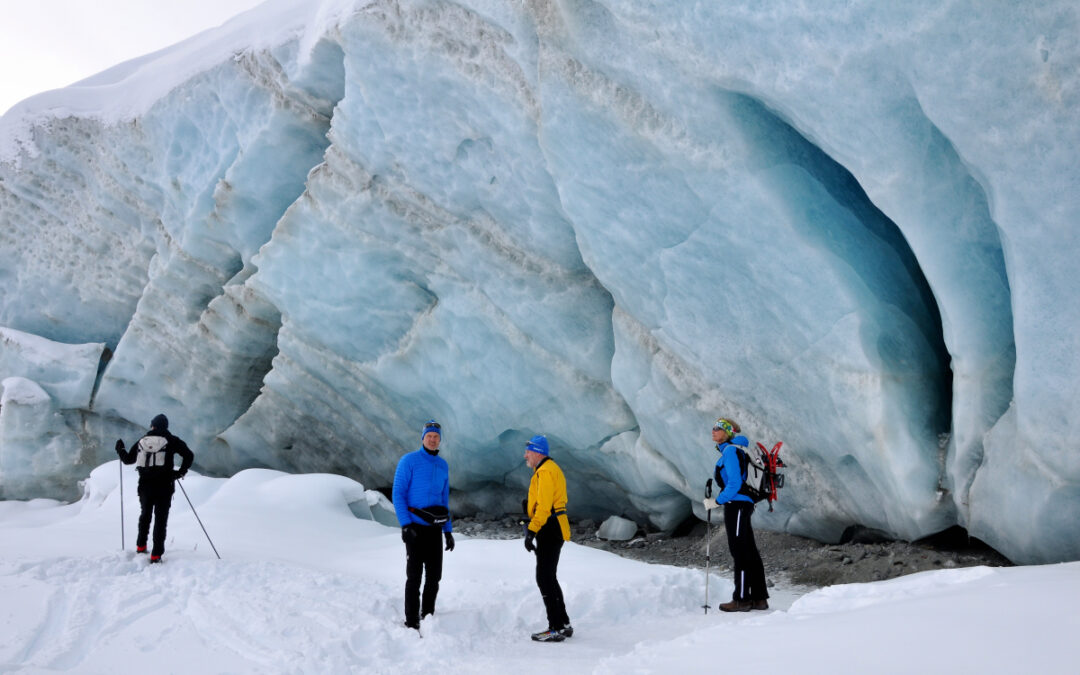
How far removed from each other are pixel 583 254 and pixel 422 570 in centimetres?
432

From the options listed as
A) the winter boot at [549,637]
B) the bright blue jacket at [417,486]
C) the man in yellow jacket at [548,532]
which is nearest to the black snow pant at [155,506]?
the bright blue jacket at [417,486]

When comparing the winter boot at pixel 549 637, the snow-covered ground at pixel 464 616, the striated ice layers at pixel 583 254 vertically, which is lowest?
the winter boot at pixel 549 637

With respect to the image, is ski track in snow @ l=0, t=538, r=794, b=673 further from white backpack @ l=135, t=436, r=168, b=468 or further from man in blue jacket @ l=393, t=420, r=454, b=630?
white backpack @ l=135, t=436, r=168, b=468

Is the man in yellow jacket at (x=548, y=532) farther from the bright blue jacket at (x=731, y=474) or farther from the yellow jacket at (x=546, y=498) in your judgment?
the bright blue jacket at (x=731, y=474)

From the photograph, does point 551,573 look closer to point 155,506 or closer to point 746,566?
point 746,566

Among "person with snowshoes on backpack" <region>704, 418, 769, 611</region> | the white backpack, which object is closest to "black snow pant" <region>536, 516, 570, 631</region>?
"person with snowshoes on backpack" <region>704, 418, 769, 611</region>

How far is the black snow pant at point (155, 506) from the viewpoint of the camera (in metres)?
6.24

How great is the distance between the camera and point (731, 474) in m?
5.33

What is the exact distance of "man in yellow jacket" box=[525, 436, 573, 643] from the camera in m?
4.50

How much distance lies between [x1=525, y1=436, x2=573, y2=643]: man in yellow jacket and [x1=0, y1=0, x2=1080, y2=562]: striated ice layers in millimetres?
2940

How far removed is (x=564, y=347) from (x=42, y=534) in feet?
18.6

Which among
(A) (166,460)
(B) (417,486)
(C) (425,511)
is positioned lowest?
(C) (425,511)

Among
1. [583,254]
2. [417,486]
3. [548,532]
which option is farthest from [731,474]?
[583,254]

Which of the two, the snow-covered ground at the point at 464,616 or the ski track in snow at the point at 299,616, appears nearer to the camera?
the snow-covered ground at the point at 464,616
